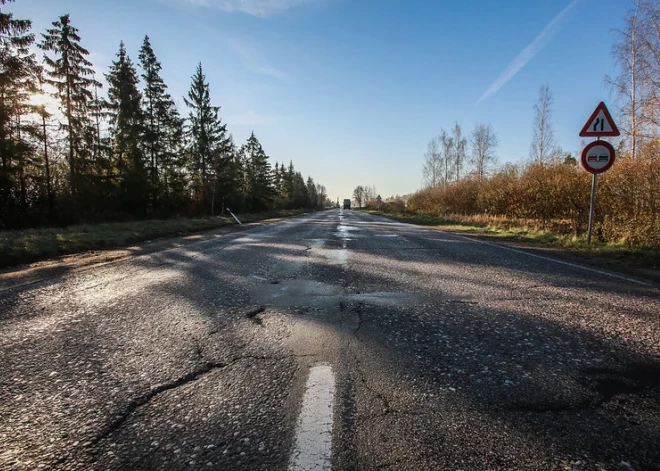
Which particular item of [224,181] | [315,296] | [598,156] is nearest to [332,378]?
[315,296]

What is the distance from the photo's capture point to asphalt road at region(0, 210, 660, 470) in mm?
1539

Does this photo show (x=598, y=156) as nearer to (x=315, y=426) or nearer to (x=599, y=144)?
(x=599, y=144)

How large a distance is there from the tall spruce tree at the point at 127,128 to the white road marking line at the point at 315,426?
96.8ft

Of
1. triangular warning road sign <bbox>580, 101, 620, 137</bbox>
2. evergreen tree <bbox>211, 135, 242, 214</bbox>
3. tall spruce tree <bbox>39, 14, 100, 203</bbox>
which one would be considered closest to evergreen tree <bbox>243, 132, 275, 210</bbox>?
evergreen tree <bbox>211, 135, 242, 214</bbox>

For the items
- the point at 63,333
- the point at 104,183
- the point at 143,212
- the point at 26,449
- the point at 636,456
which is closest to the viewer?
the point at 636,456

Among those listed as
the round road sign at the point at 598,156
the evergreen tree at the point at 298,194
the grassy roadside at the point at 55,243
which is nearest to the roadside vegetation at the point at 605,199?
the round road sign at the point at 598,156

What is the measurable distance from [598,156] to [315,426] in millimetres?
9619

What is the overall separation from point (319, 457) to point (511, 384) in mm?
1291

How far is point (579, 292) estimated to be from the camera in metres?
4.23

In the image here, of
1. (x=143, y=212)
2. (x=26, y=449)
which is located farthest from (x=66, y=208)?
(x=26, y=449)

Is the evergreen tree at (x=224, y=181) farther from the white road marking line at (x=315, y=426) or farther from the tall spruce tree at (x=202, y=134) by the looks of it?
the white road marking line at (x=315, y=426)

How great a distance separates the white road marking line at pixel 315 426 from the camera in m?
1.47

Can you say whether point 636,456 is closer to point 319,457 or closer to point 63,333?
point 319,457

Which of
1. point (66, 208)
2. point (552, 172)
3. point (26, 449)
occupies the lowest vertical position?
point (26, 449)
